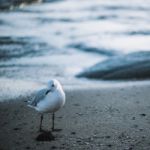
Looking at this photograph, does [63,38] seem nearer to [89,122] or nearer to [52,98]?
[89,122]

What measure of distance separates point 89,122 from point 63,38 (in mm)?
10192

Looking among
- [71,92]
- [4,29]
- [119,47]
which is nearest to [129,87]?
[71,92]

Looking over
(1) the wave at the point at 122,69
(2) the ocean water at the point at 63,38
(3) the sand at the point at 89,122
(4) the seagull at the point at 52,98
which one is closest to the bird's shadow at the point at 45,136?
(3) the sand at the point at 89,122

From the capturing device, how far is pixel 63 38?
17.6 metres

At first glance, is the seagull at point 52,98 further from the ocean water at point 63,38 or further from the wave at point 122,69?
the wave at point 122,69

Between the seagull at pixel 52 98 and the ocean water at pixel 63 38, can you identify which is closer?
the seagull at pixel 52 98

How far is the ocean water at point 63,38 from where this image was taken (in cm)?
1164

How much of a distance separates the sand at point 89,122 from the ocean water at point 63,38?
45.3 inches

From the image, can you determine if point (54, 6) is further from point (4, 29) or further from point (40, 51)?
point (40, 51)

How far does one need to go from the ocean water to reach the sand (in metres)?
1.15

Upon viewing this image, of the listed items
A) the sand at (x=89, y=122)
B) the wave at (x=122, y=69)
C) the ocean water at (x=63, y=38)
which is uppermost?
the sand at (x=89, y=122)

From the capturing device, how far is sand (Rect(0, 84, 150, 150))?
6551 millimetres

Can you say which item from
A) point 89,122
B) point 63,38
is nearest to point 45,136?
point 89,122

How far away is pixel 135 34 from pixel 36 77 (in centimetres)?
680
